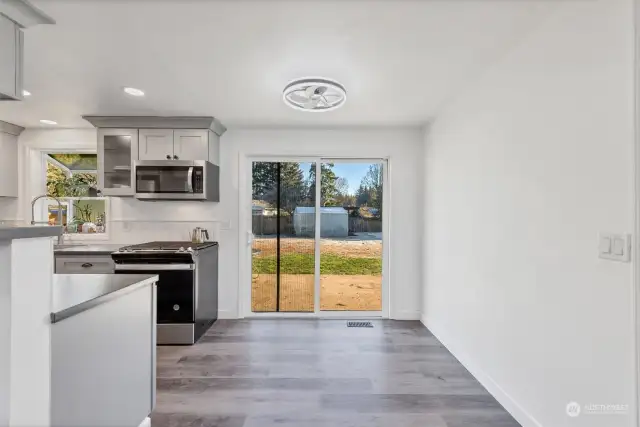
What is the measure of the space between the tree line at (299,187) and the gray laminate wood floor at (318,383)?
5.24ft

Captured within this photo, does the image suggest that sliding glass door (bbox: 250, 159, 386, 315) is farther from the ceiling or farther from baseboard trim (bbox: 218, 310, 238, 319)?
the ceiling

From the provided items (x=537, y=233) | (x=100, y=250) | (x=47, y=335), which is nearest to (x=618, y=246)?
(x=537, y=233)

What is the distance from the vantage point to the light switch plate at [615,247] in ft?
4.50

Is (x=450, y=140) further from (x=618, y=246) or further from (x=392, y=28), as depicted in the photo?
(x=618, y=246)

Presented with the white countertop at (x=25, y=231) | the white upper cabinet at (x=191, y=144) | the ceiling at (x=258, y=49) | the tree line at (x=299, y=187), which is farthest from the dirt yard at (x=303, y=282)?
the white countertop at (x=25, y=231)

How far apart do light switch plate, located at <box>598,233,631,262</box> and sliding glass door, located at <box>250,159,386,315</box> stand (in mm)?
2919

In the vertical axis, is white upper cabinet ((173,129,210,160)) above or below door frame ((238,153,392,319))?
above

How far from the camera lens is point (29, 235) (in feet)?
3.65

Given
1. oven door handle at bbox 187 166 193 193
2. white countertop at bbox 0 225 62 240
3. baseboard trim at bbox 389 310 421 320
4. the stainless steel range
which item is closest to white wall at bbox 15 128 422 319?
baseboard trim at bbox 389 310 421 320

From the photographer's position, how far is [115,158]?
12.6ft

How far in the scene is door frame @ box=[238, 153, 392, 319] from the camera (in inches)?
167

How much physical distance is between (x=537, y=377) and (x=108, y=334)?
231 centimetres

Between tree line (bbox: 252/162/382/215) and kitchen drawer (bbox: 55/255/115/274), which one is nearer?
kitchen drawer (bbox: 55/255/115/274)

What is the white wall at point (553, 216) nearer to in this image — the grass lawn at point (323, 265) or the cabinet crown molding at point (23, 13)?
the grass lawn at point (323, 265)
